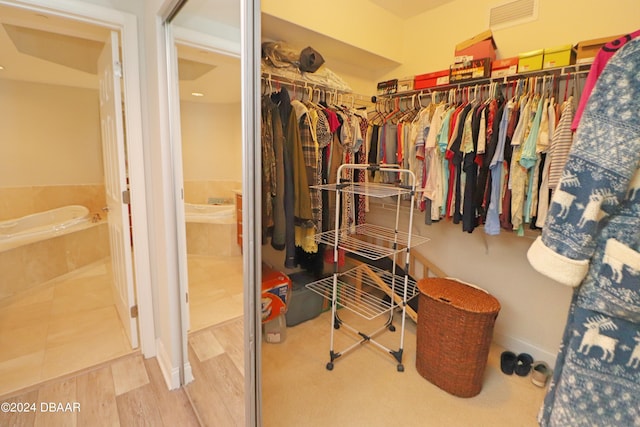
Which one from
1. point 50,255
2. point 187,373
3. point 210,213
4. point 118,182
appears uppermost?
point 118,182

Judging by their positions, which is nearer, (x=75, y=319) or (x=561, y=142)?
(x=561, y=142)

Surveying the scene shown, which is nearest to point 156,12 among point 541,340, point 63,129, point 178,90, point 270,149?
point 178,90

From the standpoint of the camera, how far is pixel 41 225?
3801 mm

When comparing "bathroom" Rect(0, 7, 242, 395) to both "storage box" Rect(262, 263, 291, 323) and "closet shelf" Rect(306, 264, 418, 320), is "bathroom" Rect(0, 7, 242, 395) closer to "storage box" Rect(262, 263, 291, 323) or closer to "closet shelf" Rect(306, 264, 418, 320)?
"storage box" Rect(262, 263, 291, 323)

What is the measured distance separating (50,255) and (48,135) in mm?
1680

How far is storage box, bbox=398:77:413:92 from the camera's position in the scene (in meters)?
2.45

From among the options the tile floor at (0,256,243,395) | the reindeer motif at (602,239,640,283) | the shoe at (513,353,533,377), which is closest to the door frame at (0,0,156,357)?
the tile floor at (0,256,243,395)

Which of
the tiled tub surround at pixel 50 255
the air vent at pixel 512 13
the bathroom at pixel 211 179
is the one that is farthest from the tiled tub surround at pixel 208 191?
the tiled tub surround at pixel 50 255

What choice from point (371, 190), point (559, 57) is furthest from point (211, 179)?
point (559, 57)

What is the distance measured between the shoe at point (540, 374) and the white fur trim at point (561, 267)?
1.75 meters

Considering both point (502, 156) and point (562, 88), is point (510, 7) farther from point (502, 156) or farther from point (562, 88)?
point (502, 156)

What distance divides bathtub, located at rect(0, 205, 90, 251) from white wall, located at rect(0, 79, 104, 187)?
0.38m

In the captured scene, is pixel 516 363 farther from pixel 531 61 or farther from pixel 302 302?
pixel 531 61

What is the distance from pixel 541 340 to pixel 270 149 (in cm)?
221
